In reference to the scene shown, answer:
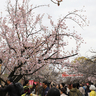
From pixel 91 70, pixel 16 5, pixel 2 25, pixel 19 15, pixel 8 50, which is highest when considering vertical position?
pixel 16 5

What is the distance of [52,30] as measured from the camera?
886cm

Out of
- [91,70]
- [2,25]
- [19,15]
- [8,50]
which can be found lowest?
[91,70]

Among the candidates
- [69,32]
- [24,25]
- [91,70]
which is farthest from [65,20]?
[91,70]

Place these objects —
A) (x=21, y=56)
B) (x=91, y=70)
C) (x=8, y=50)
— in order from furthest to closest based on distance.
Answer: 1. (x=91, y=70)
2. (x=8, y=50)
3. (x=21, y=56)

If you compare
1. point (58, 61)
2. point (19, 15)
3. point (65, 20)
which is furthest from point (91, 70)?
point (19, 15)

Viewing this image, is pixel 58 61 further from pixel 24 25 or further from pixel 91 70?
pixel 91 70

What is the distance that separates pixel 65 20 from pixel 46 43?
5.42ft

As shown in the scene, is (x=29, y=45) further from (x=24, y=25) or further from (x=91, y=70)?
(x=91, y=70)

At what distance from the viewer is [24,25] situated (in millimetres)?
8906

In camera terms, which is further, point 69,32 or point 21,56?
point 69,32

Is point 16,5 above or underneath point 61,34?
above

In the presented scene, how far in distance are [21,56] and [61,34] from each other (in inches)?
98.7

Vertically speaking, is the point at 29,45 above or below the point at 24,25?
below

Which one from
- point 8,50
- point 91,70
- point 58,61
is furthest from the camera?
point 91,70
